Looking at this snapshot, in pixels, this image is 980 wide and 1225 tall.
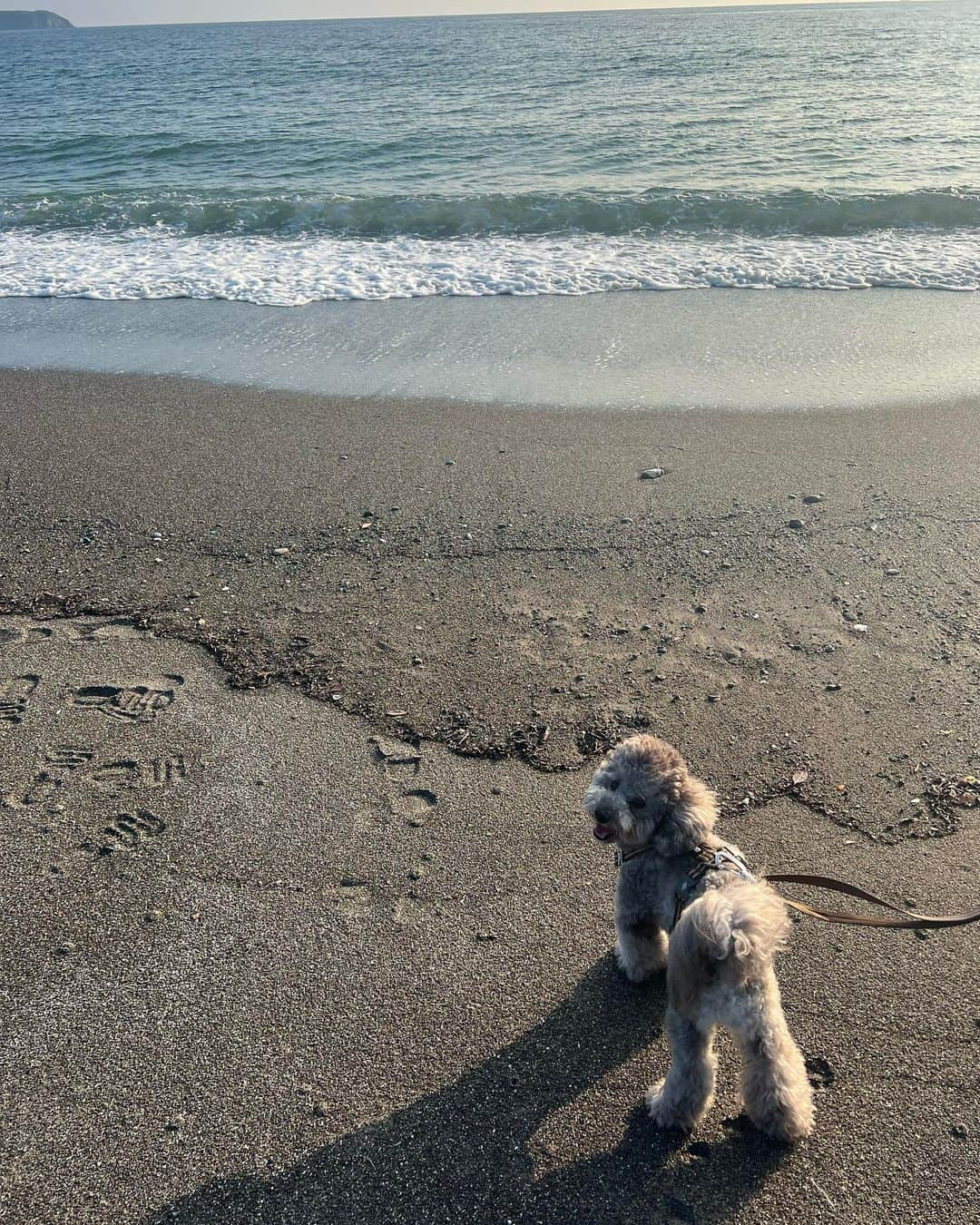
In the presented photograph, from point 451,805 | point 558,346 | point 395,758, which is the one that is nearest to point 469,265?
point 558,346

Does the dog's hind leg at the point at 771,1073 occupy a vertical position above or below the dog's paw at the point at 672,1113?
above

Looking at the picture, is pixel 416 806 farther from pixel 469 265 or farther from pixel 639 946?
pixel 469 265

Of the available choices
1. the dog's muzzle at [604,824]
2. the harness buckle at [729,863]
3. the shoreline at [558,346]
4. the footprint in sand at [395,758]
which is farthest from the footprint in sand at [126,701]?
the shoreline at [558,346]

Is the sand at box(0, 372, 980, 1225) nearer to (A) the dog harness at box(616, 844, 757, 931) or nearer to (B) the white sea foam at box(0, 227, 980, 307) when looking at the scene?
(A) the dog harness at box(616, 844, 757, 931)

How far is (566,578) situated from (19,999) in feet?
12.8

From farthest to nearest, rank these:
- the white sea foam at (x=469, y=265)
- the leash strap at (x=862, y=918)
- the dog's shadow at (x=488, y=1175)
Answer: the white sea foam at (x=469, y=265) → the leash strap at (x=862, y=918) → the dog's shadow at (x=488, y=1175)

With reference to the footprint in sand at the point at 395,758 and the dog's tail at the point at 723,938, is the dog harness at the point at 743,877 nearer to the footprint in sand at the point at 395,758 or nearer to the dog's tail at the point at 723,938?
the dog's tail at the point at 723,938

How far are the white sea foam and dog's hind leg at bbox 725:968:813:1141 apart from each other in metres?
10.6

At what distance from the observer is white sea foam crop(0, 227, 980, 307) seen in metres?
11.8

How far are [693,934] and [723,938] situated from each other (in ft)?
0.31

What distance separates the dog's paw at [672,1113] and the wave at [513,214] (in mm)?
14316

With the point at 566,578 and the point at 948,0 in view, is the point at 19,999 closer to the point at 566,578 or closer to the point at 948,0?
the point at 566,578

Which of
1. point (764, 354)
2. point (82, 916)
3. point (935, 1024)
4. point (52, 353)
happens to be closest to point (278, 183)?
point (52, 353)

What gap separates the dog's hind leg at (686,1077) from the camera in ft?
9.24
